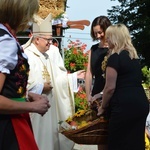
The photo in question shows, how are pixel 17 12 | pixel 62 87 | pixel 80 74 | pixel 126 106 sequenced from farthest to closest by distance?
1. pixel 80 74
2. pixel 62 87
3. pixel 126 106
4. pixel 17 12

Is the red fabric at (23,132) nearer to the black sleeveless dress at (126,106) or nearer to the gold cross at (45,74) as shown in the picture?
the black sleeveless dress at (126,106)

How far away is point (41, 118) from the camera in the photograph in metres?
4.77

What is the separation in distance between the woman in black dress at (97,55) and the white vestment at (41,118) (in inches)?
18.8

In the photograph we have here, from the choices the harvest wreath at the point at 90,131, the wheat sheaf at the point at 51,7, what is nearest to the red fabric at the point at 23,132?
the harvest wreath at the point at 90,131

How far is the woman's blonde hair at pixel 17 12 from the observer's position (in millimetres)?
1961

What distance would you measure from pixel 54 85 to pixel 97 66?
667 millimetres

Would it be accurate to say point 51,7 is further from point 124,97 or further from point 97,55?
point 124,97

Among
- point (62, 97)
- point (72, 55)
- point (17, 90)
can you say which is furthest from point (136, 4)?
point (17, 90)

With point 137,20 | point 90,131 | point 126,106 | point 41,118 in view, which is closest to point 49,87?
point 41,118

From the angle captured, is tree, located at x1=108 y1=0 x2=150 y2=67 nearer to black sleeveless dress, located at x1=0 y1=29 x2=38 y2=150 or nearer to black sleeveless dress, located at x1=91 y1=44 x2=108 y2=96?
black sleeveless dress, located at x1=91 y1=44 x2=108 y2=96

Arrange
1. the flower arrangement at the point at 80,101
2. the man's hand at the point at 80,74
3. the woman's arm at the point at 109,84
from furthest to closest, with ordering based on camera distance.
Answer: the flower arrangement at the point at 80,101 → the man's hand at the point at 80,74 → the woman's arm at the point at 109,84

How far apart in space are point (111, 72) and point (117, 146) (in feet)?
2.06

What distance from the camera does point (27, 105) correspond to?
76.9 inches

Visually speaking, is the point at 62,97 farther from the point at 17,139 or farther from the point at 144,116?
the point at 17,139
